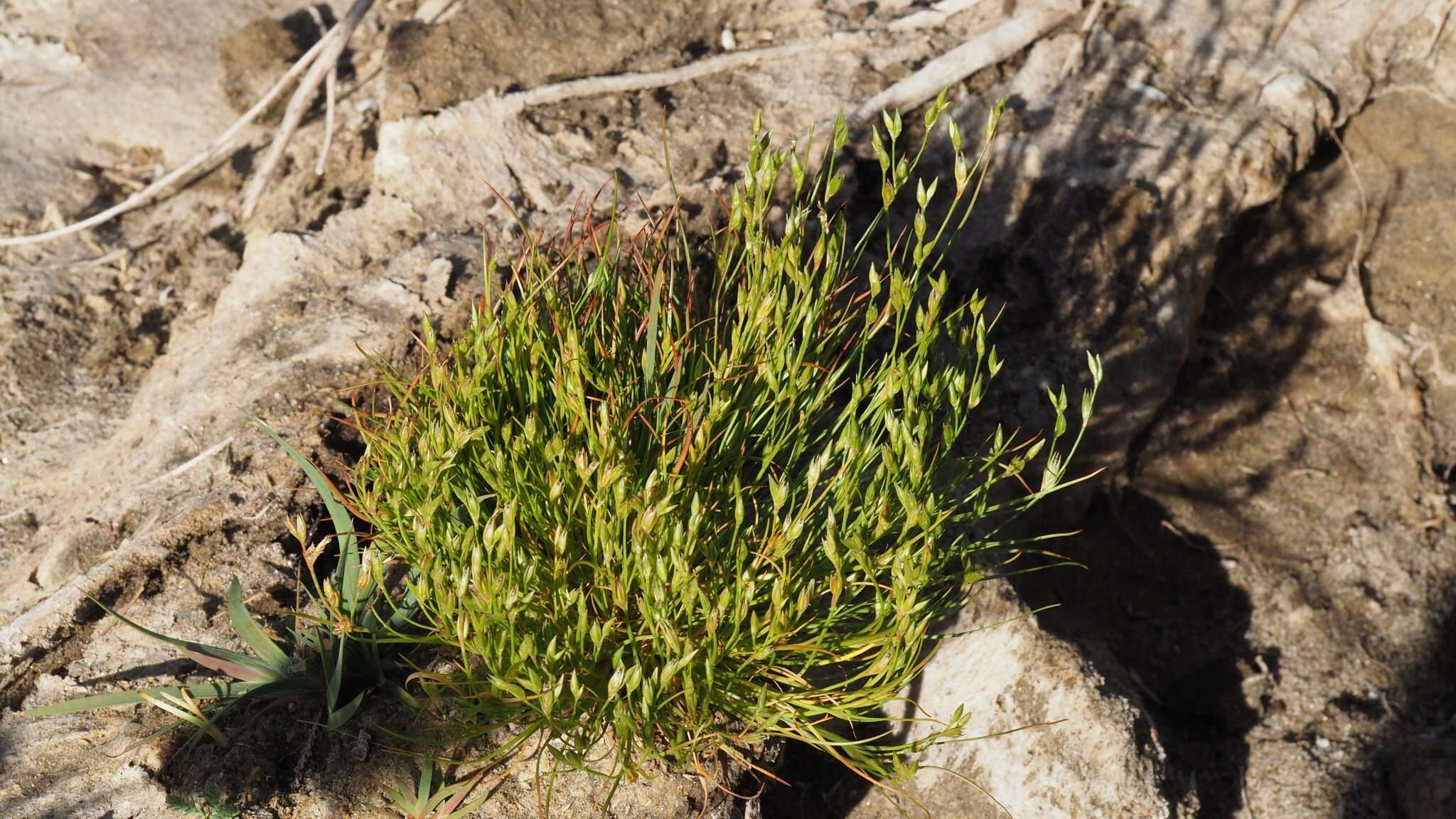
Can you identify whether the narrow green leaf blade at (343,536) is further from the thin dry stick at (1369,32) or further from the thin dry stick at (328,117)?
the thin dry stick at (1369,32)

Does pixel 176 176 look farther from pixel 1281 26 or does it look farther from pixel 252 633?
pixel 1281 26

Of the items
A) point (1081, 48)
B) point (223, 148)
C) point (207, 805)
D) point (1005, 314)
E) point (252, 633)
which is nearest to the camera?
point (207, 805)

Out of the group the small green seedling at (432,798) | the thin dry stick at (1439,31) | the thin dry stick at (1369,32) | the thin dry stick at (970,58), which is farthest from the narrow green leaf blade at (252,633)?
the thin dry stick at (1439,31)

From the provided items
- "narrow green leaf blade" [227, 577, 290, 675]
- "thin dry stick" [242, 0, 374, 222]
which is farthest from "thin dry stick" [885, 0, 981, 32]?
"narrow green leaf blade" [227, 577, 290, 675]

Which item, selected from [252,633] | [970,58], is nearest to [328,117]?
[252,633]

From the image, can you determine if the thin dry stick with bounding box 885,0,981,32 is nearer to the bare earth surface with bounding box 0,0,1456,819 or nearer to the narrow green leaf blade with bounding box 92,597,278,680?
the bare earth surface with bounding box 0,0,1456,819
